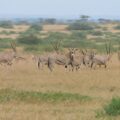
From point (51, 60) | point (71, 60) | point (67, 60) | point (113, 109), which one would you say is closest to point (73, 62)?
point (71, 60)

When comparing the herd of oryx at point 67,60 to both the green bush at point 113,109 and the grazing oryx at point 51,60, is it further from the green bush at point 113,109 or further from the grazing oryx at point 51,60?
the green bush at point 113,109

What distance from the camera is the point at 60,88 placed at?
72.1ft

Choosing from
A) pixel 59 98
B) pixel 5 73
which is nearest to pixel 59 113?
pixel 59 98

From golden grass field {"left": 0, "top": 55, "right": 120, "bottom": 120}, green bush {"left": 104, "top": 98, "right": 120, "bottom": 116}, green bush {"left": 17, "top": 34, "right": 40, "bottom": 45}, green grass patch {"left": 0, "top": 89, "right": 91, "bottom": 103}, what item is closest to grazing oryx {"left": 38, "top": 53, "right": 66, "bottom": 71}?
golden grass field {"left": 0, "top": 55, "right": 120, "bottom": 120}

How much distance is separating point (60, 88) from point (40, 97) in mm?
3639

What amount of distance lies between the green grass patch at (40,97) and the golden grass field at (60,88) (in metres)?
0.28

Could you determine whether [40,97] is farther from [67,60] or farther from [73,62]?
[73,62]

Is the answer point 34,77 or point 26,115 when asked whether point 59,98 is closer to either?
point 26,115

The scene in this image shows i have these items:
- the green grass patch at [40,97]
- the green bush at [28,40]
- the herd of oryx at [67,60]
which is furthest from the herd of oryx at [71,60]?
the green bush at [28,40]

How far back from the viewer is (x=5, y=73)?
2734 centimetres

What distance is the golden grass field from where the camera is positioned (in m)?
15.1

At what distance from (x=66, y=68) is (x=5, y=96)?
1134 centimetres

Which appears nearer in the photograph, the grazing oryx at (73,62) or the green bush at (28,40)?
the grazing oryx at (73,62)

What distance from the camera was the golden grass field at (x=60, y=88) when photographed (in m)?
15.1
